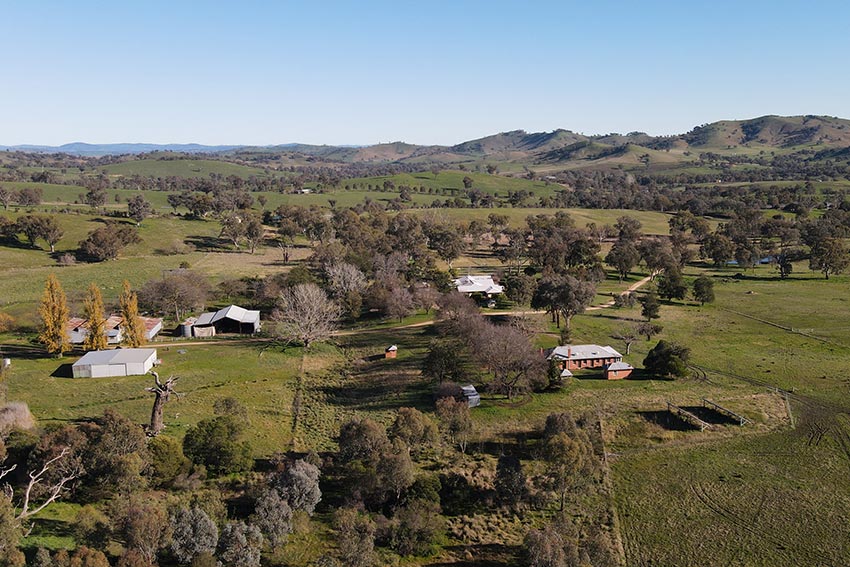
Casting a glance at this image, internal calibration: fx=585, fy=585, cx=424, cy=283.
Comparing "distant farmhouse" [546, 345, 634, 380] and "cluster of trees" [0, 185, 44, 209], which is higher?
"cluster of trees" [0, 185, 44, 209]

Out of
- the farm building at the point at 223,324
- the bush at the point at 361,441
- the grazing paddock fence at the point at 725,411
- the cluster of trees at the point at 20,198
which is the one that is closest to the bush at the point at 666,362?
the grazing paddock fence at the point at 725,411

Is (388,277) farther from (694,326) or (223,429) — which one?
(223,429)

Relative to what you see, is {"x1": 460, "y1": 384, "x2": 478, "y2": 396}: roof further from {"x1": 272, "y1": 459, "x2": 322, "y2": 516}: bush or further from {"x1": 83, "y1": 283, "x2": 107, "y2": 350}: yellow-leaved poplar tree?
{"x1": 83, "y1": 283, "x2": 107, "y2": 350}: yellow-leaved poplar tree

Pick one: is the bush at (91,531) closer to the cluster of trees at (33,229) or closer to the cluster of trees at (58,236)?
the cluster of trees at (58,236)

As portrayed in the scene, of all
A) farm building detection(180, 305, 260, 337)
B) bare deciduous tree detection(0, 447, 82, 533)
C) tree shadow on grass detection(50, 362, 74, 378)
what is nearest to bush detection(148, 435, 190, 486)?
bare deciduous tree detection(0, 447, 82, 533)

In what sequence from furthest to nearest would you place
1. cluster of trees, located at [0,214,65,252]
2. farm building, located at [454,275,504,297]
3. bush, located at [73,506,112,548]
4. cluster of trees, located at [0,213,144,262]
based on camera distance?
1. cluster of trees, located at [0,214,65,252]
2. cluster of trees, located at [0,213,144,262]
3. farm building, located at [454,275,504,297]
4. bush, located at [73,506,112,548]

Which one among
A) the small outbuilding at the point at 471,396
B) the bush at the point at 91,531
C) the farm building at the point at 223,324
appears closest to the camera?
the bush at the point at 91,531

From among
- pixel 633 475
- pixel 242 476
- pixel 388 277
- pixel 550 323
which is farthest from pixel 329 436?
pixel 388 277

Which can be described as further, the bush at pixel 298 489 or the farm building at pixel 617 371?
the farm building at pixel 617 371

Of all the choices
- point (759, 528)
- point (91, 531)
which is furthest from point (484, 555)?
point (91, 531)
